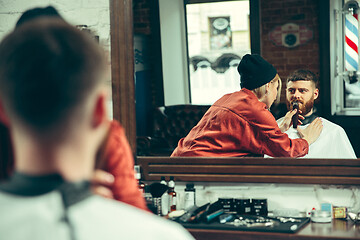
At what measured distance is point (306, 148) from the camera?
8.41ft

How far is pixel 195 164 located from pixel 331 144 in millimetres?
715

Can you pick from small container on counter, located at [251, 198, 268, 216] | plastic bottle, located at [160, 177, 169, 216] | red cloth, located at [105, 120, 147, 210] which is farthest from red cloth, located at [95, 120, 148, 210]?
small container on counter, located at [251, 198, 268, 216]

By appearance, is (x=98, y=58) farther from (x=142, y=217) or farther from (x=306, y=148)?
(x=306, y=148)

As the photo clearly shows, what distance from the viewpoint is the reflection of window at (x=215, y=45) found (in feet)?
8.43

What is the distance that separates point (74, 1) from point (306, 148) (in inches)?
60.9

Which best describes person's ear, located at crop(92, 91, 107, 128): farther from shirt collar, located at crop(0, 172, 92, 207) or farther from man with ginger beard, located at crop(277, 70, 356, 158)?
man with ginger beard, located at crop(277, 70, 356, 158)

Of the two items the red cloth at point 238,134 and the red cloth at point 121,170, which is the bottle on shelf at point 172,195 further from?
the red cloth at point 121,170

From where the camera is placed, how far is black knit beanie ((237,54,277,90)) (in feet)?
A: 8.53

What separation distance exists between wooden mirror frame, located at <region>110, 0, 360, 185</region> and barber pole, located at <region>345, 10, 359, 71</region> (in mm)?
473

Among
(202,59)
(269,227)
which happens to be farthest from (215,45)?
(269,227)

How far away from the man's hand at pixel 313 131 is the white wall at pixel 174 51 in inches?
25.0

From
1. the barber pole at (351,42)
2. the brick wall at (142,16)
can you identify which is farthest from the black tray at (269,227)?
the brick wall at (142,16)

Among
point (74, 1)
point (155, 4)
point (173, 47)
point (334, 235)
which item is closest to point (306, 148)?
point (334, 235)

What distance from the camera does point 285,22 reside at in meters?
2.54
